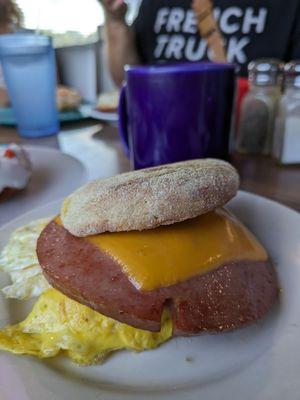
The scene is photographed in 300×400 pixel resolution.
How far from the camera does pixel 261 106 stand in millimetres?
1097

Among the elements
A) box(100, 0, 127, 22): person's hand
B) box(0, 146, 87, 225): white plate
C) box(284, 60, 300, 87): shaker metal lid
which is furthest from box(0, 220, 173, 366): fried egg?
box(100, 0, 127, 22): person's hand

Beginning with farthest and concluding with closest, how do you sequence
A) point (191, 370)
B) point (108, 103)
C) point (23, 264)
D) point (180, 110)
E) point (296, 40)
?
point (296, 40)
point (108, 103)
point (180, 110)
point (23, 264)
point (191, 370)

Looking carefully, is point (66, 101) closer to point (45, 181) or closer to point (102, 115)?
point (102, 115)

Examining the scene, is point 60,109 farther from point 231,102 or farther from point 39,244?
point 39,244

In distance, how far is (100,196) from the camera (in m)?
0.55

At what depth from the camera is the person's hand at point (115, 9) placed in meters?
2.07

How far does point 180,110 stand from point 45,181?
438 millimetres

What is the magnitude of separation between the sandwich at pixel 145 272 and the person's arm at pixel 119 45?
6.48 ft

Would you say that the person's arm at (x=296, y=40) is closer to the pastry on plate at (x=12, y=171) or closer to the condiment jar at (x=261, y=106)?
the condiment jar at (x=261, y=106)

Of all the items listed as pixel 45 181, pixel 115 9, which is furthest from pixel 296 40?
pixel 45 181

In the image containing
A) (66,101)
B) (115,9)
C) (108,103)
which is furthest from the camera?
(115,9)

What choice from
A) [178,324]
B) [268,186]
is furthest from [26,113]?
[178,324]

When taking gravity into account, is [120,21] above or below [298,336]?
above

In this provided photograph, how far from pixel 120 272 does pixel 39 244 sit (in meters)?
0.17
